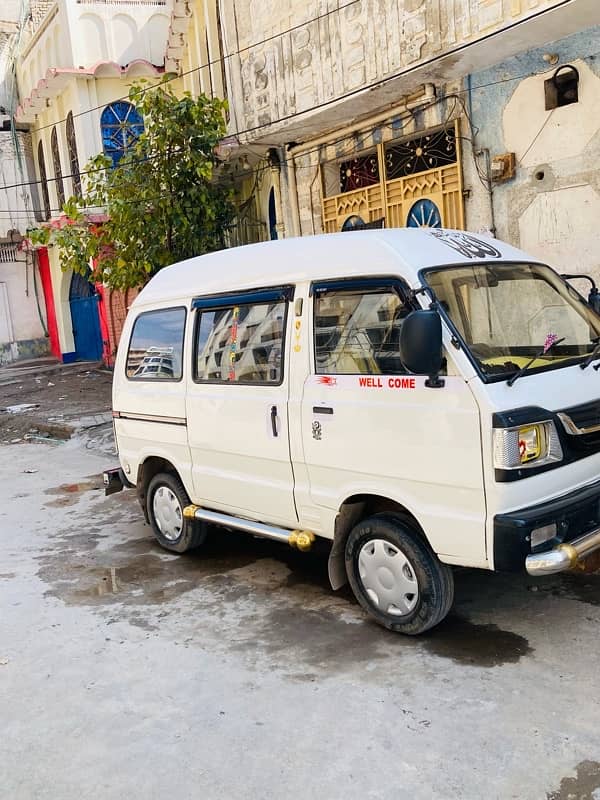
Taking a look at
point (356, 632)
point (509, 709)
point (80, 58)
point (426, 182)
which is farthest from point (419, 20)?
point (80, 58)

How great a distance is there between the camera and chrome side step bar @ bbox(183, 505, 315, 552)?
4.48 metres

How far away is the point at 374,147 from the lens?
32.0 ft

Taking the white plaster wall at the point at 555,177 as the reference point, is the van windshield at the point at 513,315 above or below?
below

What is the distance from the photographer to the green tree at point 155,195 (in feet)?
31.3

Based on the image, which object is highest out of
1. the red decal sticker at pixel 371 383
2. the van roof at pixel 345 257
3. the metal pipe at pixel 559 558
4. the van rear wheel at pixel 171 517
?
the van roof at pixel 345 257

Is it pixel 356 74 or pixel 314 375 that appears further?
pixel 356 74

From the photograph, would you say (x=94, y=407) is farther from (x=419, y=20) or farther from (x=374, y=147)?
(x=419, y=20)

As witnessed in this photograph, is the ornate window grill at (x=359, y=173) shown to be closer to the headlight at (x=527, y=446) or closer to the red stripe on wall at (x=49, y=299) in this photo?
the headlight at (x=527, y=446)

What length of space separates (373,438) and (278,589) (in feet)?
5.28

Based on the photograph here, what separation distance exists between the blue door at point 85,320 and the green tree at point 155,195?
11.9 m

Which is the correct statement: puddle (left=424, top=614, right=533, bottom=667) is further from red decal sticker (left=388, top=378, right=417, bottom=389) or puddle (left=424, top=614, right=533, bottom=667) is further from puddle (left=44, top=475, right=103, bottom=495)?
puddle (left=44, top=475, right=103, bottom=495)

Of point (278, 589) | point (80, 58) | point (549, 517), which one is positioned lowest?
point (278, 589)

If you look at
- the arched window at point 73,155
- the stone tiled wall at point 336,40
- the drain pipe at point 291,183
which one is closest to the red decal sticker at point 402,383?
the stone tiled wall at point 336,40

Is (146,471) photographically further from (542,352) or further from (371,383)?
(542,352)
